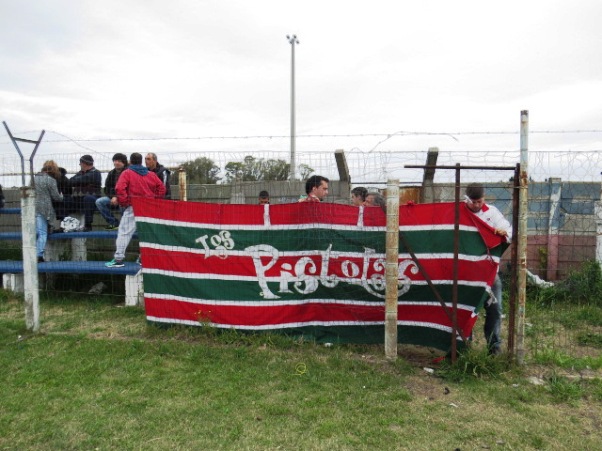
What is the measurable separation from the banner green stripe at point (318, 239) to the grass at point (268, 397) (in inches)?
38.7

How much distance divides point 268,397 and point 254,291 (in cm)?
145

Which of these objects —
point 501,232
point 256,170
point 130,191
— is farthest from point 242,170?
point 501,232

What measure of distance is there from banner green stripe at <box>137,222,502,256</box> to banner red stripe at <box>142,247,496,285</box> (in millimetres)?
106

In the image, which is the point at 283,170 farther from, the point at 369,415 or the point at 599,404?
the point at 599,404

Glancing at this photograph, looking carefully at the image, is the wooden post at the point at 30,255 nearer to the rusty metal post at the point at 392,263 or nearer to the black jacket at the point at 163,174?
the black jacket at the point at 163,174

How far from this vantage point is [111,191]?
24.2 feet

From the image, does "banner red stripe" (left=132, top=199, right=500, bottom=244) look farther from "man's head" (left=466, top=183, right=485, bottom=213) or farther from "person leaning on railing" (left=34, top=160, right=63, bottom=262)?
"person leaning on railing" (left=34, top=160, right=63, bottom=262)

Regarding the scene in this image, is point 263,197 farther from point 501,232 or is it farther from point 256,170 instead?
point 501,232

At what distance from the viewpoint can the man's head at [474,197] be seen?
4.37 metres

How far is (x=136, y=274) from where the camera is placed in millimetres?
6477

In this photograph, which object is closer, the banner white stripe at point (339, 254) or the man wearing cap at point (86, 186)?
the banner white stripe at point (339, 254)

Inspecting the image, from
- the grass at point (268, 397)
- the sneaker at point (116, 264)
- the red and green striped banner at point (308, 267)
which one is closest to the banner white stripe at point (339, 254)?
the red and green striped banner at point (308, 267)

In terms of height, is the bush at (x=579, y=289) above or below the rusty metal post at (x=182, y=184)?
below

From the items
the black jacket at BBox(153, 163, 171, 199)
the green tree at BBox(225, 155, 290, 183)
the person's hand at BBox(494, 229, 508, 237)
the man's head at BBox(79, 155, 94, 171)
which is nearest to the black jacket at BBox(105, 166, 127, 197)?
the man's head at BBox(79, 155, 94, 171)
